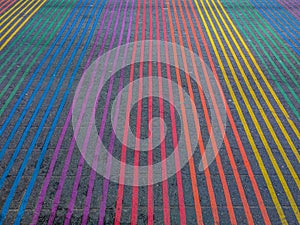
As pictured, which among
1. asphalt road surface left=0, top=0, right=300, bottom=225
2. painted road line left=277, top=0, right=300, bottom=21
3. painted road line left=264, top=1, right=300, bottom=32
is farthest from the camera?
painted road line left=277, top=0, right=300, bottom=21

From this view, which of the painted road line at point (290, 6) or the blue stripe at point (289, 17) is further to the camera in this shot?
the painted road line at point (290, 6)

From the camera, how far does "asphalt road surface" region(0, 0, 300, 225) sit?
3.88m

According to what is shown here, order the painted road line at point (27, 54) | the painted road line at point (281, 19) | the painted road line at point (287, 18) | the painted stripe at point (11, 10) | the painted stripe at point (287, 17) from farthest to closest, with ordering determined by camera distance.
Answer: the painted stripe at point (11, 10) < the painted stripe at point (287, 17) < the painted road line at point (287, 18) < the painted road line at point (281, 19) < the painted road line at point (27, 54)

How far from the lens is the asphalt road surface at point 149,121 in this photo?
3.88m

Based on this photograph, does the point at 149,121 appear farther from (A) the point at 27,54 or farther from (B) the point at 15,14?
(B) the point at 15,14

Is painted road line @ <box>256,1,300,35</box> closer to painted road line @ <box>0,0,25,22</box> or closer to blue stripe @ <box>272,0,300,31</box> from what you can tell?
blue stripe @ <box>272,0,300,31</box>

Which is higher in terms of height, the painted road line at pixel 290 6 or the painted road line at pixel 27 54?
the painted road line at pixel 290 6

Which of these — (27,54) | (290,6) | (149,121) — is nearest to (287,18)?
(290,6)

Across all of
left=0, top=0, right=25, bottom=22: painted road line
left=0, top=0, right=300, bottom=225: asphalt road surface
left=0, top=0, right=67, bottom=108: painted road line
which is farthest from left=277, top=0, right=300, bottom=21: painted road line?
left=0, top=0, right=25, bottom=22: painted road line

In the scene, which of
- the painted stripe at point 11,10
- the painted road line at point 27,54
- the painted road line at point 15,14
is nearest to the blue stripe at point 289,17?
the painted road line at point 27,54

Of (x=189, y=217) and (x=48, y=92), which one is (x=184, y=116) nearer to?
(x=189, y=217)

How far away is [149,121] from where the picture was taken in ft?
17.1

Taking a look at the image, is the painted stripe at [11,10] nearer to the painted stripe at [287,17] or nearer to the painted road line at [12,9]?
the painted road line at [12,9]

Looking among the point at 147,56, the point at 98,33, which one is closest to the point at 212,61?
the point at 147,56
